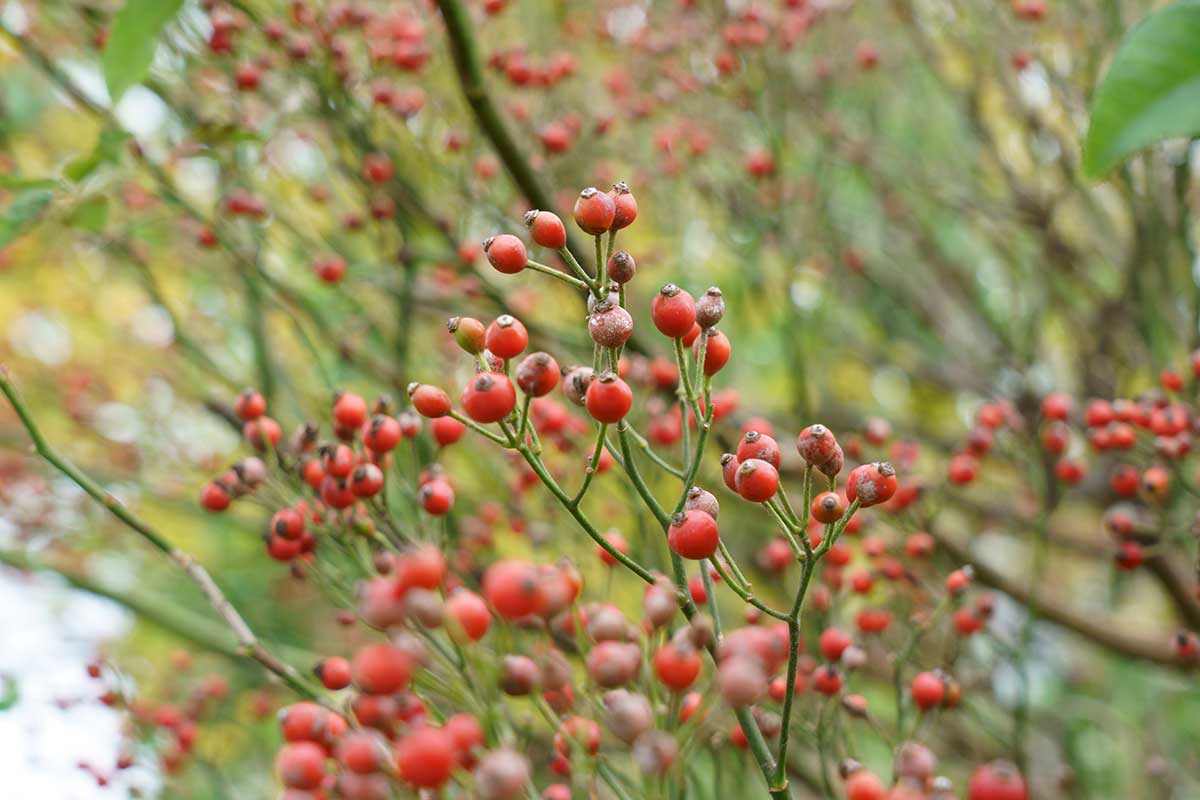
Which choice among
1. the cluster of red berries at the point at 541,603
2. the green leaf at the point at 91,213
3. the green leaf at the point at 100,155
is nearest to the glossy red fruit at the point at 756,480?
the cluster of red berries at the point at 541,603

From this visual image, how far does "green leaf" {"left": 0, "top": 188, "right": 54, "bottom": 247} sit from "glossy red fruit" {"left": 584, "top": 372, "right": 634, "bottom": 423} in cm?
114

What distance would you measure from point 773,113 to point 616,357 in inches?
89.9

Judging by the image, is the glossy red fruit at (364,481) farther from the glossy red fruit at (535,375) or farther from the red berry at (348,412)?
the glossy red fruit at (535,375)

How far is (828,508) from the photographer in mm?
1108

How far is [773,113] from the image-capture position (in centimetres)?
314

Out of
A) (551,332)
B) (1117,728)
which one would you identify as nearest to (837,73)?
(551,332)

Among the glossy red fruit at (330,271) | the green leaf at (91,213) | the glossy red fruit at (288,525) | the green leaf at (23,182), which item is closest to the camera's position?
the glossy red fruit at (288,525)

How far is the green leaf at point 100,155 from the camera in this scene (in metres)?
1.62

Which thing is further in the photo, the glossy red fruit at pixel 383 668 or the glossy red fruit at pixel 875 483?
the glossy red fruit at pixel 875 483

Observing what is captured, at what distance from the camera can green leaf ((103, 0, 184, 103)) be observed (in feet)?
4.56

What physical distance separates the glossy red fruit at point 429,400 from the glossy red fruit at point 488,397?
0.50ft

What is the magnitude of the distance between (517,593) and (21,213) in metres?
1.26

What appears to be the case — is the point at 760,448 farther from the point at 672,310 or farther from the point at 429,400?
the point at 429,400

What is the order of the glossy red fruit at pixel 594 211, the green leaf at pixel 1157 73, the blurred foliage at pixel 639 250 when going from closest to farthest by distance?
1. the green leaf at pixel 1157 73
2. the glossy red fruit at pixel 594 211
3. the blurred foliage at pixel 639 250
